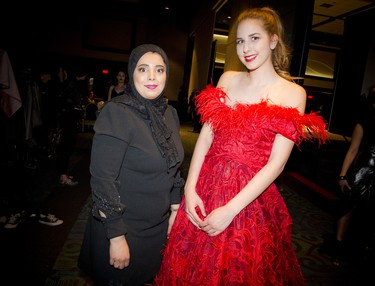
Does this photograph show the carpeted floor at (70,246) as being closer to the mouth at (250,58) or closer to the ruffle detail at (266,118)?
the ruffle detail at (266,118)

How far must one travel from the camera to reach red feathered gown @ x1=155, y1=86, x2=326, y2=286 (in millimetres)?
1350

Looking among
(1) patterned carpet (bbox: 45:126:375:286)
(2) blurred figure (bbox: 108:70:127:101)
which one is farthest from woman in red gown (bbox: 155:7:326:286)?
(2) blurred figure (bbox: 108:70:127:101)

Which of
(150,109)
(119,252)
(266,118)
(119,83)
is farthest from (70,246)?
(119,83)

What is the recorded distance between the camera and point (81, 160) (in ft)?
19.1

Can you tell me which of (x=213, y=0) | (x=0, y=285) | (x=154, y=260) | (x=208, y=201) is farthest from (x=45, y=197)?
(x=213, y=0)

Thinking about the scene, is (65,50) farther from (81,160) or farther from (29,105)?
(29,105)

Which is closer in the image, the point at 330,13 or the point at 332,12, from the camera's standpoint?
the point at 332,12

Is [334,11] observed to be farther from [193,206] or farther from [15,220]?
[15,220]

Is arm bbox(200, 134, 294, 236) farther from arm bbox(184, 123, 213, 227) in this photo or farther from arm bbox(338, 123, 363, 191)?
arm bbox(338, 123, 363, 191)

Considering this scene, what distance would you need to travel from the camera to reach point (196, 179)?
1.59 m

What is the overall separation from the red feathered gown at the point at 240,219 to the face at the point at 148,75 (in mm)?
317

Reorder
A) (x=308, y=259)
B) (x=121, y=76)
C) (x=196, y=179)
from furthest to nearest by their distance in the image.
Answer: (x=121, y=76), (x=308, y=259), (x=196, y=179)

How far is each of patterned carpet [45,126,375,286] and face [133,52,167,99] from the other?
Result: 166cm

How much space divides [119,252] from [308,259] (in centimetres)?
231
